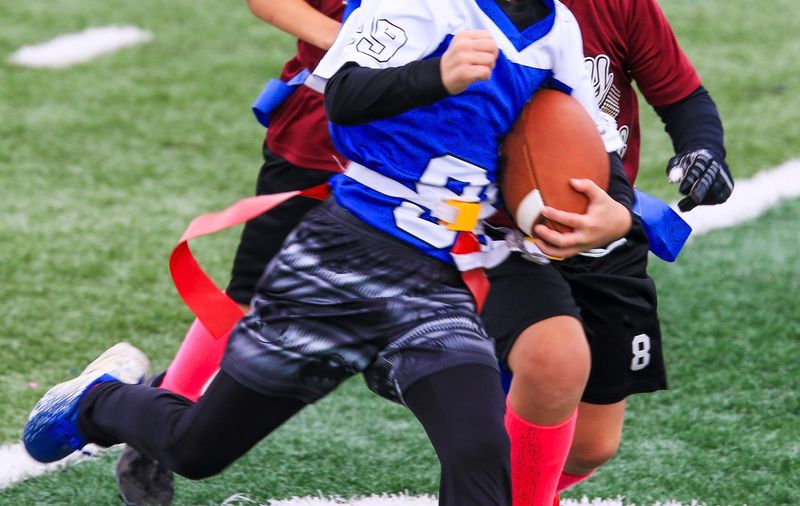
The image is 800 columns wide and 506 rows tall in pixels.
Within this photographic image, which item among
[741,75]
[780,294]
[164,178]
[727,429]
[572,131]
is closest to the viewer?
[572,131]

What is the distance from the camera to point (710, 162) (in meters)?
2.89

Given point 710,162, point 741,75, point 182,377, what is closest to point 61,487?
point 182,377

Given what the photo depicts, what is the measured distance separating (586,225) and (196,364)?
1393 millimetres

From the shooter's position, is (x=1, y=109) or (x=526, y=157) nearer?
(x=526, y=157)

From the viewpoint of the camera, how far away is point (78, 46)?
8328 mm

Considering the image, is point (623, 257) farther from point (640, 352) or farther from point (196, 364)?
point (196, 364)

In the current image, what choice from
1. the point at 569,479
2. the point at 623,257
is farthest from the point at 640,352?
the point at 569,479

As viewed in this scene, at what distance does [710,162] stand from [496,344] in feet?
2.07

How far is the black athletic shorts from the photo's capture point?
2500mm

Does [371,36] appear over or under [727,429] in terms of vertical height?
over

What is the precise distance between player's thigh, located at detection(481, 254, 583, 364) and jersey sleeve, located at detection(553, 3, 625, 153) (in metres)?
0.30

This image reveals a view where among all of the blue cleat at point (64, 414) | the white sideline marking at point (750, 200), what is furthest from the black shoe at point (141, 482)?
the white sideline marking at point (750, 200)

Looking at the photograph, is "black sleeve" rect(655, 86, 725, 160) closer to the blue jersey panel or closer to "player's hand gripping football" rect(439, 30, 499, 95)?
the blue jersey panel

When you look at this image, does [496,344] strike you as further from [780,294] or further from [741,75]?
[741,75]
